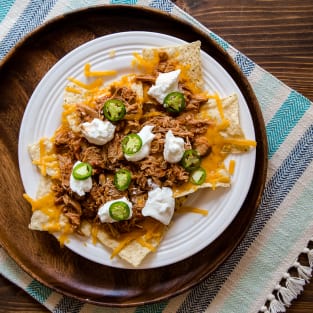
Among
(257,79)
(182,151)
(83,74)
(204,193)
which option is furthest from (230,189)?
(83,74)

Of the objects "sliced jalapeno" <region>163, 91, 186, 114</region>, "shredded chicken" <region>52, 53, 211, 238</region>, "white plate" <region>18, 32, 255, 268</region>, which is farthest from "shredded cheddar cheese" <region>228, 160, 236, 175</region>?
"sliced jalapeno" <region>163, 91, 186, 114</region>

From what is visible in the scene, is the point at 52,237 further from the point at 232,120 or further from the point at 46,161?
the point at 232,120

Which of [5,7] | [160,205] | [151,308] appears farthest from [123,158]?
[5,7]

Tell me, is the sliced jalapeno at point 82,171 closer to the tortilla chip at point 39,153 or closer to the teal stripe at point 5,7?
the tortilla chip at point 39,153

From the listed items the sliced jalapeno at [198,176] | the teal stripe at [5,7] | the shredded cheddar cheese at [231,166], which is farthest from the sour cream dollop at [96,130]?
the teal stripe at [5,7]

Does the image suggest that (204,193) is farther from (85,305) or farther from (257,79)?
(85,305)

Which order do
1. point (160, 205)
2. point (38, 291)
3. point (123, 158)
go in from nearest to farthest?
point (160, 205)
point (123, 158)
point (38, 291)

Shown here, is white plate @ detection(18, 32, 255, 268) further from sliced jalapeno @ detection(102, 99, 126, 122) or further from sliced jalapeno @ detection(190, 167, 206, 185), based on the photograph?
sliced jalapeno @ detection(102, 99, 126, 122)
